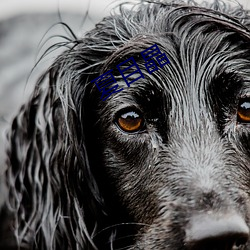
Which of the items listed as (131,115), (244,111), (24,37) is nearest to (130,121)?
(131,115)

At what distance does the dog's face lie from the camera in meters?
3.00

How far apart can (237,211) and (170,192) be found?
1.01ft

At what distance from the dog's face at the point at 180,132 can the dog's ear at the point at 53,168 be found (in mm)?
120

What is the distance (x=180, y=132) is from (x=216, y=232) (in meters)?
0.55

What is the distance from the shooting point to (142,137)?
3182 mm

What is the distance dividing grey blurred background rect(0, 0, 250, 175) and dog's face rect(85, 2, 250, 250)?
100 centimetres

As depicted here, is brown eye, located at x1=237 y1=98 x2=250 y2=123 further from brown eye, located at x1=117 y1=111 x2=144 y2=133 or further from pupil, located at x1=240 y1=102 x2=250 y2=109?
brown eye, located at x1=117 y1=111 x2=144 y2=133

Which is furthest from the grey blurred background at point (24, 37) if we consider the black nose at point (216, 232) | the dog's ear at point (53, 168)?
the black nose at point (216, 232)

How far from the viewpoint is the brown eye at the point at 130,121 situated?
319 centimetres

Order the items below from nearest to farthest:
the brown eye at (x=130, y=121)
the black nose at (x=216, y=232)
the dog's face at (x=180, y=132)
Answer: the black nose at (x=216, y=232) → the dog's face at (x=180, y=132) → the brown eye at (x=130, y=121)

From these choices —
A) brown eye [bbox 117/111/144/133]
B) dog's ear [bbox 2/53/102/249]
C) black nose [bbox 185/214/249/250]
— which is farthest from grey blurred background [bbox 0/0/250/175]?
black nose [bbox 185/214/249/250]

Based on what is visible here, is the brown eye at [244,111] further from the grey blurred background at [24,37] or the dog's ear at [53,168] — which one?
the grey blurred background at [24,37]

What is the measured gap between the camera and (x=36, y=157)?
11.9 feet

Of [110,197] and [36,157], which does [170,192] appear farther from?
[36,157]
